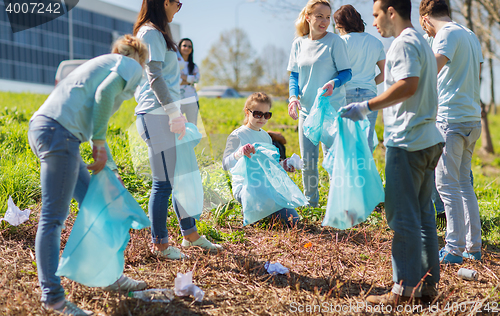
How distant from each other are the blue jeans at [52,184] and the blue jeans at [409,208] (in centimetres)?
166

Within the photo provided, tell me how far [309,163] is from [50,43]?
42690 millimetres

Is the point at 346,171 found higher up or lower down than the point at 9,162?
higher up

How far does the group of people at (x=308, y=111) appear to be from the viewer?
1924 millimetres

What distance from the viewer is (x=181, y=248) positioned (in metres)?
2.98

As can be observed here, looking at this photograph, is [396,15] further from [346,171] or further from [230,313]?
[230,313]

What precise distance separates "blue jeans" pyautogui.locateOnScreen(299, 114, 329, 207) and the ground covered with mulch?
0.49 m

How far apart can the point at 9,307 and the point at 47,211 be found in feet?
1.81

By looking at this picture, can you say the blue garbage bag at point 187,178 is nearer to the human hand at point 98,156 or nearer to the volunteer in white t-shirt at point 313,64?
the human hand at point 98,156

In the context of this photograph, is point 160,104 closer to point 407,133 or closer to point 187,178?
point 187,178

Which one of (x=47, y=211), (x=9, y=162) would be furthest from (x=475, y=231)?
(x=9, y=162)

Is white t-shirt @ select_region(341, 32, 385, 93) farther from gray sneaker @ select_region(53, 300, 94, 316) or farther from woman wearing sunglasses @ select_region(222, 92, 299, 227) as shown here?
gray sneaker @ select_region(53, 300, 94, 316)

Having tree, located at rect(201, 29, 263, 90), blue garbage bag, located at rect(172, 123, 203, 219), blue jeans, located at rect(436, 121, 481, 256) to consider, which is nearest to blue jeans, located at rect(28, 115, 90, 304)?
blue garbage bag, located at rect(172, 123, 203, 219)

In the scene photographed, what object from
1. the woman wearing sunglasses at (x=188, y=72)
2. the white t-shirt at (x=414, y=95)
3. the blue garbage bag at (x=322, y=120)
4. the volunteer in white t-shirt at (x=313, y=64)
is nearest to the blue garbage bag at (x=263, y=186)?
the blue garbage bag at (x=322, y=120)

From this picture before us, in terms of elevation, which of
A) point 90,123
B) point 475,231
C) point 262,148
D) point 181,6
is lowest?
point 475,231
